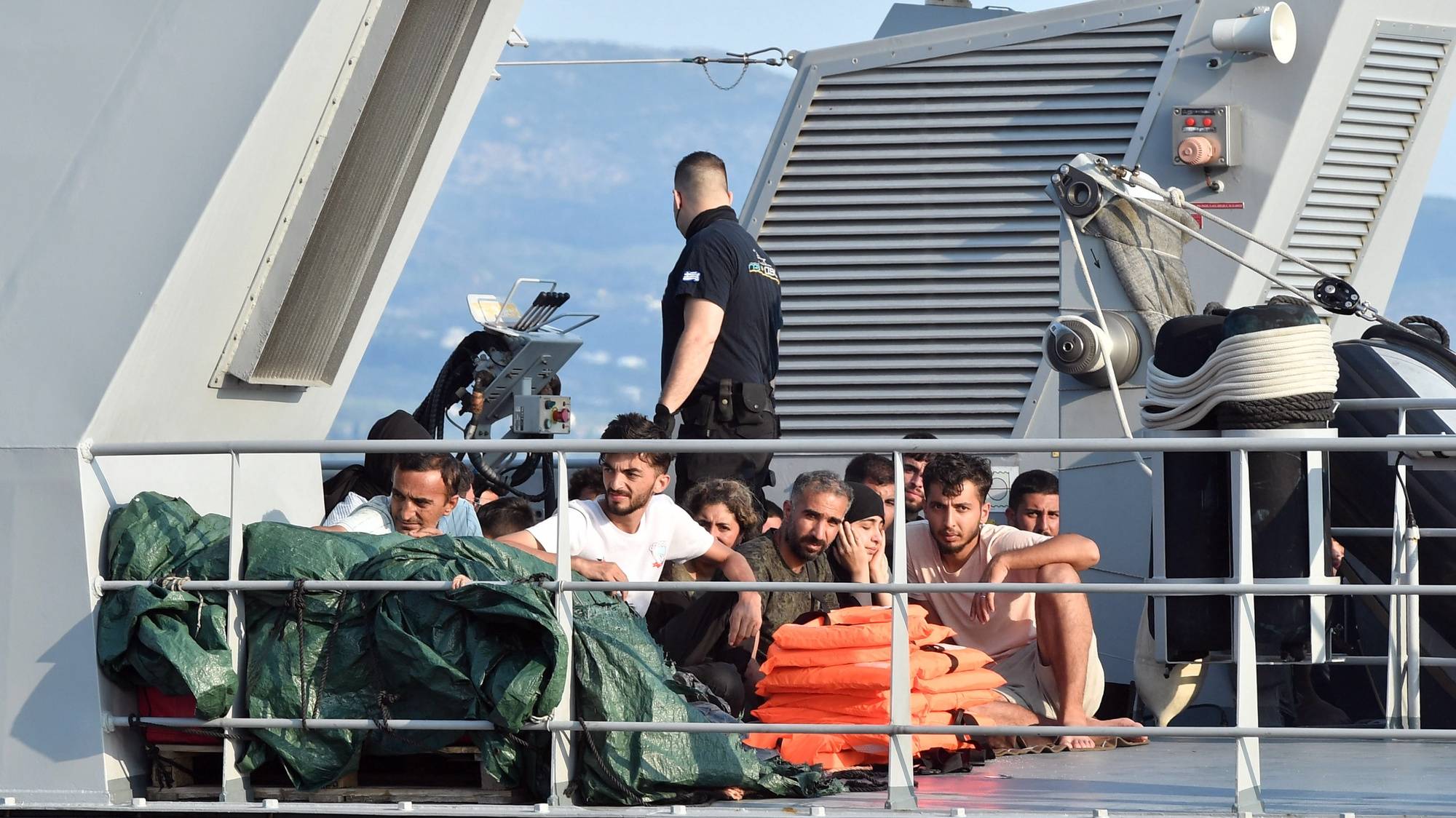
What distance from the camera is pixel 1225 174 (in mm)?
9773

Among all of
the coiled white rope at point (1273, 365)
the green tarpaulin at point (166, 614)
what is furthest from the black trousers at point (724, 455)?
the green tarpaulin at point (166, 614)

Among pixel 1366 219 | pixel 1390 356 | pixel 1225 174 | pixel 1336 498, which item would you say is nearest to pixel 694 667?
pixel 1336 498

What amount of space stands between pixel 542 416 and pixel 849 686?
6375mm

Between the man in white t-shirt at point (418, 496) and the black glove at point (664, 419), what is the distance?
2.31 ft

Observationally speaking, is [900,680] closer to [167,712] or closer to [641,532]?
[641,532]

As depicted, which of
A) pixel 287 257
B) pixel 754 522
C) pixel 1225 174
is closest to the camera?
pixel 287 257

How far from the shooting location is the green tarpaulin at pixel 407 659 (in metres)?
4.09

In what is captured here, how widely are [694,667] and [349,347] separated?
5.09ft

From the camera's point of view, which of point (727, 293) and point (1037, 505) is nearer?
point (727, 293)

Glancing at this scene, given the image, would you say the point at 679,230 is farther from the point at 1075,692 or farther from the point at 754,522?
the point at 1075,692

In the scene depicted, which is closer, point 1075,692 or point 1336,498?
point 1075,692

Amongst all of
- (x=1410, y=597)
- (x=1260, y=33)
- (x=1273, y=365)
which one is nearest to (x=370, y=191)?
(x=1273, y=365)

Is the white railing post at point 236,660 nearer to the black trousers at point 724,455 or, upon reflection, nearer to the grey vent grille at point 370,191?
the grey vent grille at point 370,191

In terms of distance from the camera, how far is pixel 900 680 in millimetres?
4059
